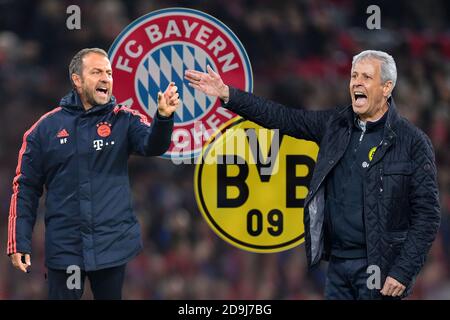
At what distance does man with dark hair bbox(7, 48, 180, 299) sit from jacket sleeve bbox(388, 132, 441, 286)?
0.98 metres

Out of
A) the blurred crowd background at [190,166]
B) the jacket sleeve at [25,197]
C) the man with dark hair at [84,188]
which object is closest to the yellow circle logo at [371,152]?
the man with dark hair at [84,188]

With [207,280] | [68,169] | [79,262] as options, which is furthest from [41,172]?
[207,280]

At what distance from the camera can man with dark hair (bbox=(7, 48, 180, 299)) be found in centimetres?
383

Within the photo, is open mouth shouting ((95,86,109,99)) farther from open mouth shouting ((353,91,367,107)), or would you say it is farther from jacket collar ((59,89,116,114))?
open mouth shouting ((353,91,367,107))

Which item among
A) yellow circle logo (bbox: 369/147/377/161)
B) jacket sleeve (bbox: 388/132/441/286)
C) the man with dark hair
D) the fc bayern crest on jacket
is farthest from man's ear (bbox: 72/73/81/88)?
A: jacket sleeve (bbox: 388/132/441/286)

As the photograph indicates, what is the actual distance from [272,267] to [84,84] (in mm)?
2568

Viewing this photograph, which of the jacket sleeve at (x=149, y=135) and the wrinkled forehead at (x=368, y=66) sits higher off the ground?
the wrinkled forehead at (x=368, y=66)

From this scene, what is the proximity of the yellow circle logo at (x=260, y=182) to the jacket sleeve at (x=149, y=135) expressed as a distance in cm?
74

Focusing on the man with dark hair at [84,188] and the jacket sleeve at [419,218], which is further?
the man with dark hair at [84,188]

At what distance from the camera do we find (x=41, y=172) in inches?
153

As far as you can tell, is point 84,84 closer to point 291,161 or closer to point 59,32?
point 291,161

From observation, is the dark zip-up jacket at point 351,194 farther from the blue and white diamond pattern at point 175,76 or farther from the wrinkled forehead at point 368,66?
the blue and white diamond pattern at point 175,76

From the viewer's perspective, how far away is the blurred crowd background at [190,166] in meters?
6.08

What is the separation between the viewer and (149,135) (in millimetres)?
3729
